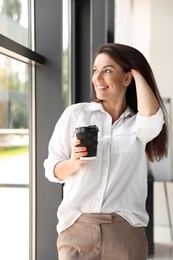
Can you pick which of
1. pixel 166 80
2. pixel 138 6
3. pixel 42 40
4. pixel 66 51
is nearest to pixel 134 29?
pixel 138 6

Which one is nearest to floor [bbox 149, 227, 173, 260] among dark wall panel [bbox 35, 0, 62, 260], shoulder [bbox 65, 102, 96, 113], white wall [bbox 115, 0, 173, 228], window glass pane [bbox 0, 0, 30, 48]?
white wall [bbox 115, 0, 173, 228]

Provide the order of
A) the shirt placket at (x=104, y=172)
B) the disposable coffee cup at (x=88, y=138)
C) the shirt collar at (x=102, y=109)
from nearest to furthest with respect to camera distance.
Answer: the disposable coffee cup at (x=88, y=138)
the shirt placket at (x=104, y=172)
the shirt collar at (x=102, y=109)

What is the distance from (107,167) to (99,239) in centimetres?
25

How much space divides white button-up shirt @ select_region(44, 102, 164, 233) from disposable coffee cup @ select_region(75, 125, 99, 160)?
114 millimetres

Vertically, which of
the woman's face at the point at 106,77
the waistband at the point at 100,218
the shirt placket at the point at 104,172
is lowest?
the waistband at the point at 100,218

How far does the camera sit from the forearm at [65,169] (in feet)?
4.53

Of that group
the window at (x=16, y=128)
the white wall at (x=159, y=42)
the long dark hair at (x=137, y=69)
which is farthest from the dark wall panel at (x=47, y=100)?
the white wall at (x=159, y=42)

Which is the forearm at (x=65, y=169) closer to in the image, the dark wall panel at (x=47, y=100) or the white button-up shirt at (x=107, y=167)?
the white button-up shirt at (x=107, y=167)

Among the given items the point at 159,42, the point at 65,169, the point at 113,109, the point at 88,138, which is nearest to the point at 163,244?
the point at 159,42

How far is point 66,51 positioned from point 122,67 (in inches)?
55.9

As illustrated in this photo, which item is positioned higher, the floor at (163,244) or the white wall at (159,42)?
the white wall at (159,42)

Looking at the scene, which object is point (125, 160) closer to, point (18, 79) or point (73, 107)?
point (73, 107)

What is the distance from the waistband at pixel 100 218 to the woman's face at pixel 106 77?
1.40 ft

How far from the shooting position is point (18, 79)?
2100 millimetres
